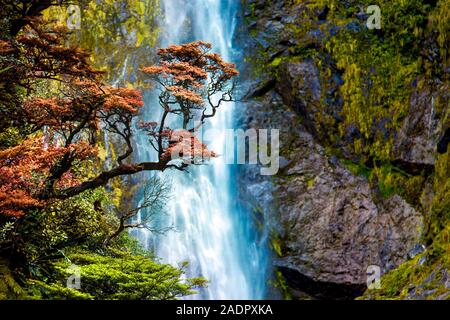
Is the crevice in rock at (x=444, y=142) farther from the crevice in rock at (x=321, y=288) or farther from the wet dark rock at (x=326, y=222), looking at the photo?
the crevice in rock at (x=321, y=288)

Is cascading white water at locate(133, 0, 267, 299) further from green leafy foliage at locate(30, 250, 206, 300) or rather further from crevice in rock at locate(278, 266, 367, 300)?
green leafy foliage at locate(30, 250, 206, 300)

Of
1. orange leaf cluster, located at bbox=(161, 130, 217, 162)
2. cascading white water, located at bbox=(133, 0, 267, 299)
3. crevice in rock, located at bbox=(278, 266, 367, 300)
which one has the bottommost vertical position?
crevice in rock, located at bbox=(278, 266, 367, 300)

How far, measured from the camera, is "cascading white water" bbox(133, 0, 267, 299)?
16672 mm

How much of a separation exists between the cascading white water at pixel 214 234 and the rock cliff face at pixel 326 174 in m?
0.97

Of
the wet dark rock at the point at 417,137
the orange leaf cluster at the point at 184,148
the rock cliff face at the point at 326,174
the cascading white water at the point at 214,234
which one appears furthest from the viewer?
the cascading white water at the point at 214,234

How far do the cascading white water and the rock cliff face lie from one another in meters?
0.97

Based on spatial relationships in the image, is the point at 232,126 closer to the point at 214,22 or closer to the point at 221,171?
the point at 221,171

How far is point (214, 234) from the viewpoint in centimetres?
1748

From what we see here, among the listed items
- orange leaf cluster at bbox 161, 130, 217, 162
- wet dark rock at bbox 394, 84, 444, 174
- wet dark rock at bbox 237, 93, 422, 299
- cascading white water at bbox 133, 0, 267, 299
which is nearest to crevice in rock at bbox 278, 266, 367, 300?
wet dark rock at bbox 237, 93, 422, 299

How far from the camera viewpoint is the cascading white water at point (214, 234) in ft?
54.7

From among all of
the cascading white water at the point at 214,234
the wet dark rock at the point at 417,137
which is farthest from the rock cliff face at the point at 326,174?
the cascading white water at the point at 214,234
